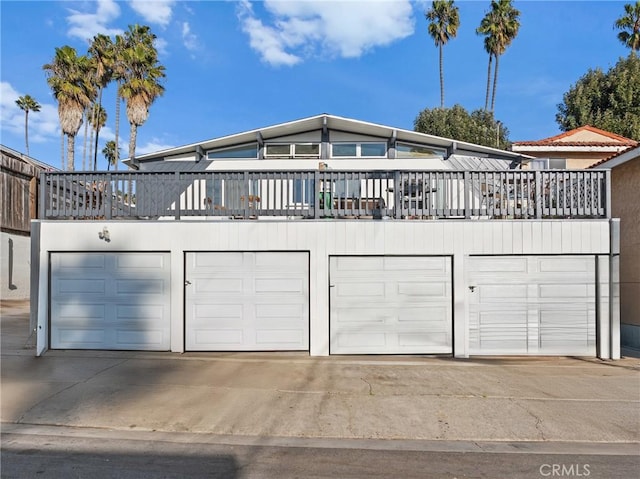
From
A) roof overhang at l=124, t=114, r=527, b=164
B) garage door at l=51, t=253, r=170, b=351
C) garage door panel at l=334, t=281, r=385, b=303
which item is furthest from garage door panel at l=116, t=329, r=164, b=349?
roof overhang at l=124, t=114, r=527, b=164

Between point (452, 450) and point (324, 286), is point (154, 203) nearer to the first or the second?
point (324, 286)

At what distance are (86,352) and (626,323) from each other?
11.6 meters

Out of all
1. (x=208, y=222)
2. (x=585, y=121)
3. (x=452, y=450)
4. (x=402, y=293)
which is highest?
(x=585, y=121)

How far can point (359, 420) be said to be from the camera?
4.85 meters

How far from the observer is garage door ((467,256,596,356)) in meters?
7.85

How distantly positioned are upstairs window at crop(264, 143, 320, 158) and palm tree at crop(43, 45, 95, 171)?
15.6 m

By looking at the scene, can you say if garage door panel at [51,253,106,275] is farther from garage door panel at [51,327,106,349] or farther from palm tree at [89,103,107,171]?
palm tree at [89,103,107,171]

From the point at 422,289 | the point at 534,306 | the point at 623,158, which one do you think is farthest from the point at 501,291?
the point at 623,158

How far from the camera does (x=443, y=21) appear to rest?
3459 centimetres

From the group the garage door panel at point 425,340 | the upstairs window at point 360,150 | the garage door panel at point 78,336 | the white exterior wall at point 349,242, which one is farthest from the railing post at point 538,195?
the garage door panel at point 78,336

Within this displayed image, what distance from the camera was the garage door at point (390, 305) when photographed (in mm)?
7840

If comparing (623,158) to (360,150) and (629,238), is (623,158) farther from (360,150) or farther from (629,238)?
(360,150)

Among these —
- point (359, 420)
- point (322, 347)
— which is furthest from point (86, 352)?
point (359, 420)

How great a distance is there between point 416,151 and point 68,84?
1957 centimetres
